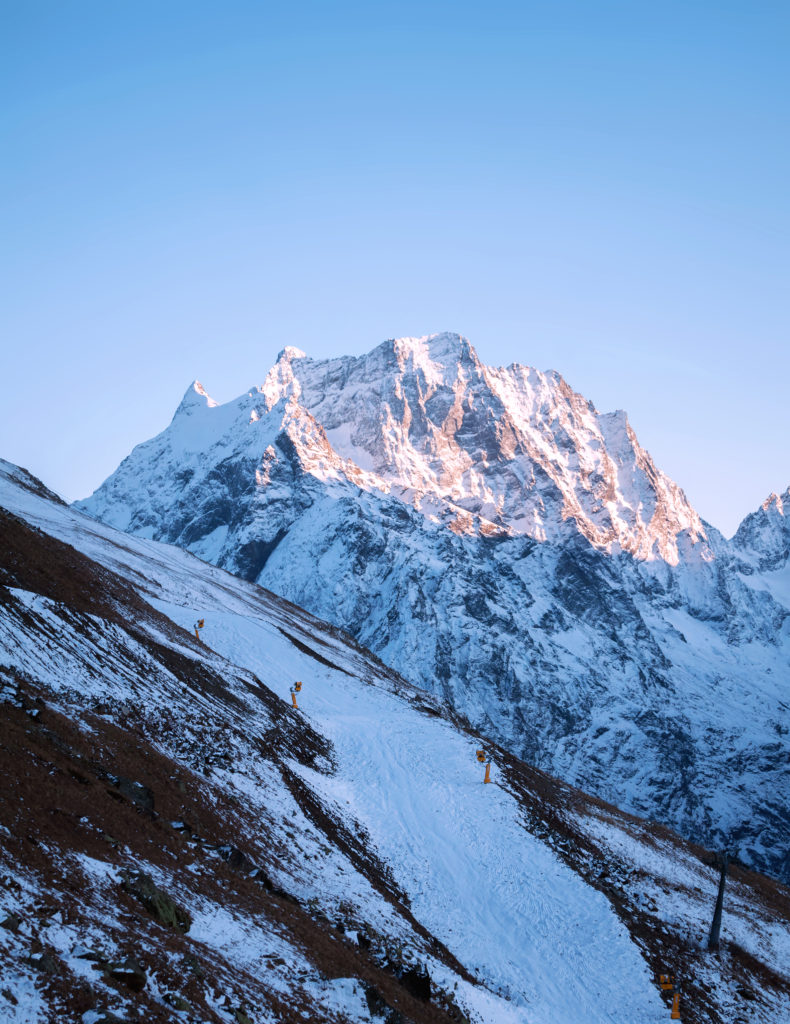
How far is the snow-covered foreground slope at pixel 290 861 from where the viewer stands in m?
14.0

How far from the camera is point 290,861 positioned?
75.4ft

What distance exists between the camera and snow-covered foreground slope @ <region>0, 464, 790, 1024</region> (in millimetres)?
13984

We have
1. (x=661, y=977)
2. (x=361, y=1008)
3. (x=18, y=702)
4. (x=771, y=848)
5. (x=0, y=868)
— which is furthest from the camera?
(x=771, y=848)

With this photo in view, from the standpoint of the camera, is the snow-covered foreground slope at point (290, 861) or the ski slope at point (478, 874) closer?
the snow-covered foreground slope at point (290, 861)

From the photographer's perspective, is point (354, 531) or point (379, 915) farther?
point (354, 531)

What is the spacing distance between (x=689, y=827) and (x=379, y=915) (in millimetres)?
182025

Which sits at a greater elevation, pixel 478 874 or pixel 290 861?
pixel 478 874

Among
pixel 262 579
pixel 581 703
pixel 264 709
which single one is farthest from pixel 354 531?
pixel 264 709

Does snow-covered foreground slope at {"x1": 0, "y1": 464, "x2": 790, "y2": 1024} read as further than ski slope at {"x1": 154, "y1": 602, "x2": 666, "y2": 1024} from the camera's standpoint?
No

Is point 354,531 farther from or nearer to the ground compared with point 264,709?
farther from the ground

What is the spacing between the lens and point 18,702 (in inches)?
798

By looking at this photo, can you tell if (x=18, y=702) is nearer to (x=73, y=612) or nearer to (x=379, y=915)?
(x=73, y=612)

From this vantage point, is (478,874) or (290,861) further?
(478,874)

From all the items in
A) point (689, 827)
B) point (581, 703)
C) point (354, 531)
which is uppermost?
point (354, 531)
